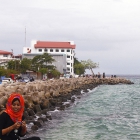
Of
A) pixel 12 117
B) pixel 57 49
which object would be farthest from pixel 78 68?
pixel 12 117

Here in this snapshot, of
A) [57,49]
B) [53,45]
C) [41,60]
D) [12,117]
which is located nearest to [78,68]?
[57,49]

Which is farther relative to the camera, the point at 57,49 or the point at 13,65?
the point at 57,49

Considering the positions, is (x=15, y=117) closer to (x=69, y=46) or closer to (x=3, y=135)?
(x=3, y=135)

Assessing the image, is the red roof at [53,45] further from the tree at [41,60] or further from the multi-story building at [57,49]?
the tree at [41,60]

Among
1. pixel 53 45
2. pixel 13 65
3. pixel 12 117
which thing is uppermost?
pixel 53 45

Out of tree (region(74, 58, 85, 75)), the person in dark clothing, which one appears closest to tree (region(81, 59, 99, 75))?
tree (region(74, 58, 85, 75))

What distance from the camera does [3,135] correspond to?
15.9 ft

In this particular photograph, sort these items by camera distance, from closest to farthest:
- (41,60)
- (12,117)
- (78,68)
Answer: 1. (12,117)
2. (41,60)
3. (78,68)

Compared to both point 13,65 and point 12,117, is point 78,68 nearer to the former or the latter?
point 13,65

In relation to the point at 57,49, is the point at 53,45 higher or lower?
higher

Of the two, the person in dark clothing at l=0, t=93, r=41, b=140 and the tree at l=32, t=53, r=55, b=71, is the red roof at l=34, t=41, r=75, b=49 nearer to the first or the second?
the tree at l=32, t=53, r=55, b=71

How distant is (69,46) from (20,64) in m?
29.7

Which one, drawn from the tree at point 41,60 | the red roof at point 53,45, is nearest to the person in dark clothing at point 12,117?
the tree at point 41,60

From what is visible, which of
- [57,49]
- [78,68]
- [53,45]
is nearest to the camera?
[78,68]
